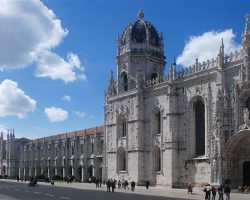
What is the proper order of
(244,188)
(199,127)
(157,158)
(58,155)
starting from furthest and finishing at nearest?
1. (58,155)
2. (157,158)
3. (199,127)
4. (244,188)

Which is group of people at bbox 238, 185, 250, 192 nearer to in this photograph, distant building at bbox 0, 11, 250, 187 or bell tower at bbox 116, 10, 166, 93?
distant building at bbox 0, 11, 250, 187

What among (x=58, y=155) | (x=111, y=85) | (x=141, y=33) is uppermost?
(x=141, y=33)

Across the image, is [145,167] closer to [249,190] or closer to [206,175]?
[206,175]

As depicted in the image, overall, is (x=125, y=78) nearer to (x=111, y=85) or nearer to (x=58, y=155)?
(x=111, y=85)

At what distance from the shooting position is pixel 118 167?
56.9 m

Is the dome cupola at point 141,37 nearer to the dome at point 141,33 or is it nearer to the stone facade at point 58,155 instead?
the dome at point 141,33

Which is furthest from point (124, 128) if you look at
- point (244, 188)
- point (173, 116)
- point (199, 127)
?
point (244, 188)

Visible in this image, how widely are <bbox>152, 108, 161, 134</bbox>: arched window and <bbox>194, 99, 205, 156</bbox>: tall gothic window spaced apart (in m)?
6.35

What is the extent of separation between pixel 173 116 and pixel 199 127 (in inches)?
131

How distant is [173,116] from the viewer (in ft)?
158

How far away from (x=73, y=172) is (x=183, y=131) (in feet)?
126

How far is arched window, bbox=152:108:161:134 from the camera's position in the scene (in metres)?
51.9

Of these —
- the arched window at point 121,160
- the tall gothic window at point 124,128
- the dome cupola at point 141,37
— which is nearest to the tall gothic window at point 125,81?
the dome cupola at point 141,37

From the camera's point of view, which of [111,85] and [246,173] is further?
[111,85]
